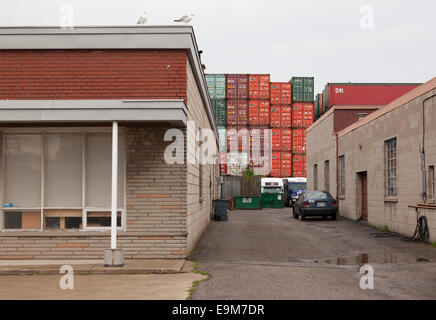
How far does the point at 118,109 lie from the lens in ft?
31.2

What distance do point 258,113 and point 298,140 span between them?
4.09 metres

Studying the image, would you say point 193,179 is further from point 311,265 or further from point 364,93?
point 364,93

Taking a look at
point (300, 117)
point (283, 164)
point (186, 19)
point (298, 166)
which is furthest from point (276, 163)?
point (186, 19)

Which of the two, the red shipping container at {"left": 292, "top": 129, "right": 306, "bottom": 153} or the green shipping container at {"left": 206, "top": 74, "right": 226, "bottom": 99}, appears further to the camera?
the red shipping container at {"left": 292, "top": 129, "right": 306, "bottom": 153}

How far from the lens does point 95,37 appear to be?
1045 cm

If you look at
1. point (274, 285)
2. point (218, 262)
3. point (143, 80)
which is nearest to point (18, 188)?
point (143, 80)

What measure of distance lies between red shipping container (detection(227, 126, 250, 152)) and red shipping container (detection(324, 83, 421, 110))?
1161 cm

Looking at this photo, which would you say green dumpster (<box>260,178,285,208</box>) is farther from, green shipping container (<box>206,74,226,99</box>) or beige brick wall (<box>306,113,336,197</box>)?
green shipping container (<box>206,74,226,99</box>)

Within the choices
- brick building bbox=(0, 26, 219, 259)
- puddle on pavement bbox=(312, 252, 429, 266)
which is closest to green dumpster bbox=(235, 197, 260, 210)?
puddle on pavement bbox=(312, 252, 429, 266)

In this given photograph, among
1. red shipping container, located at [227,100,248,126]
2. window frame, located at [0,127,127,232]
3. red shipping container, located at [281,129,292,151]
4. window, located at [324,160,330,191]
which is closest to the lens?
window frame, located at [0,127,127,232]

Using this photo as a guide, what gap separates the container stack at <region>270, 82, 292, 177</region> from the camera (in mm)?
44156

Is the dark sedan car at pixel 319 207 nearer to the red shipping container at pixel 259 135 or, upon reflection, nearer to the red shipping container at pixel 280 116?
the red shipping container at pixel 259 135
